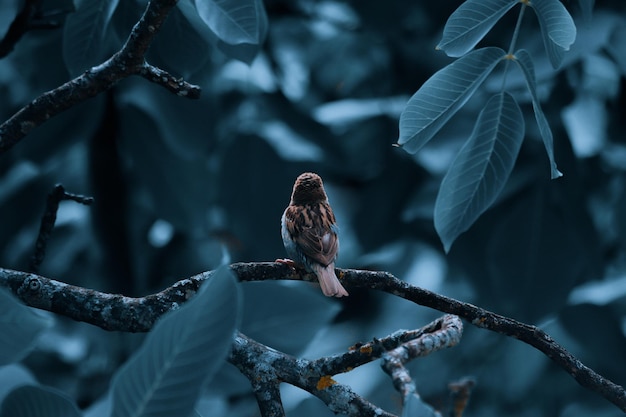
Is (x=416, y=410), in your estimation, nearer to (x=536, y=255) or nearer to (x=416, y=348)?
(x=416, y=348)

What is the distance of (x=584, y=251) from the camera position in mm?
1938

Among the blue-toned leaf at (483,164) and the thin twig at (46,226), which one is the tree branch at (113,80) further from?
the blue-toned leaf at (483,164)

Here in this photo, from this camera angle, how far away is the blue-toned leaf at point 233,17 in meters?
0.91

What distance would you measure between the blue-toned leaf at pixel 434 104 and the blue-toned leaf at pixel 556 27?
85 mm

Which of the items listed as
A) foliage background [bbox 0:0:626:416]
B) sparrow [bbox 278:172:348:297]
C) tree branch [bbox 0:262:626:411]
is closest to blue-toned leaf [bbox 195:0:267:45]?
tree branch [bbox 0:262:626:411]

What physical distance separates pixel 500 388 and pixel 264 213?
96 centimetres

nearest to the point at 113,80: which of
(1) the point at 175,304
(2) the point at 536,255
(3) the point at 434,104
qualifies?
(1) the point at 175,304

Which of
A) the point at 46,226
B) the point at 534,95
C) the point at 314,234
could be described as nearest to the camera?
the point at 534,95

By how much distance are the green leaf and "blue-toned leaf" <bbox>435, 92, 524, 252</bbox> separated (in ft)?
1.76

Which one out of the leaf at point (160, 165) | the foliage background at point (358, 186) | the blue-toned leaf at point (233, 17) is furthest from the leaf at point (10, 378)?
the leaf at point (160, 165)

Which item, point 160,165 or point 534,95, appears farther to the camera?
point 160,165

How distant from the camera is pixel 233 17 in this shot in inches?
36.1

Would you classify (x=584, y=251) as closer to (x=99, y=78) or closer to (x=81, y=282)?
(x=99, y=78)

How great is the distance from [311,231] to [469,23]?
1.83ft
